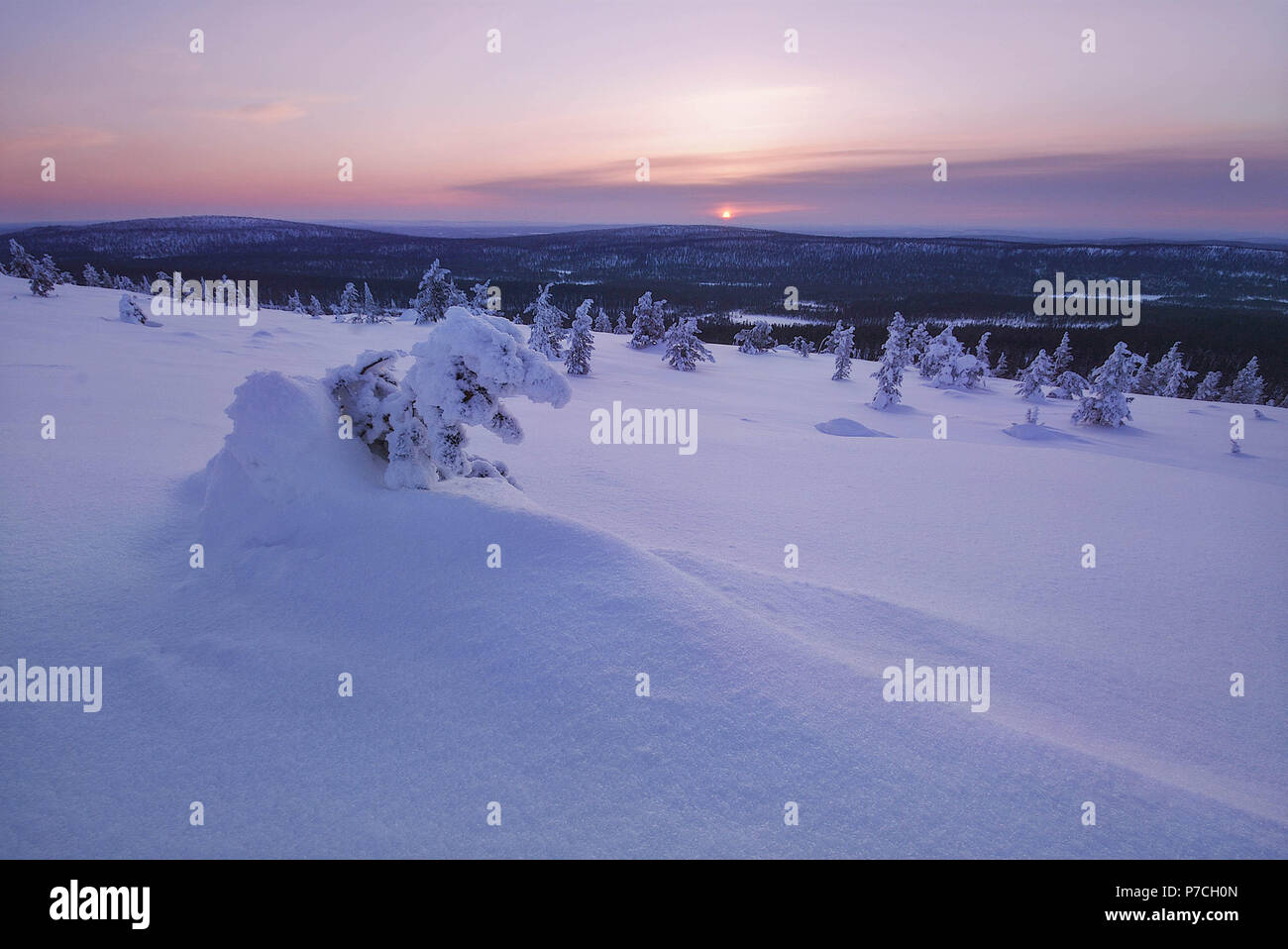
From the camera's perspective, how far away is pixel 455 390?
21.1ft

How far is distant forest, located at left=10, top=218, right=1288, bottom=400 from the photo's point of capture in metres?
91.6

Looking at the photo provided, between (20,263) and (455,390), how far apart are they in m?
49.0

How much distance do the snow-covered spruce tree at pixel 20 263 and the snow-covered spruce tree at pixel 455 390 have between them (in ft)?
140

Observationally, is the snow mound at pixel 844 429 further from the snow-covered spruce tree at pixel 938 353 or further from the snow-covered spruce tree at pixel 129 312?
the snow-covered spruce tree at pixel 129 312

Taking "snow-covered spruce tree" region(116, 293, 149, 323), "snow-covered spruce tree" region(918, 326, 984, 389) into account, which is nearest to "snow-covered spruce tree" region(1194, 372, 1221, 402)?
"snow-covered spruce tree" region(918, 326, 984, 389)

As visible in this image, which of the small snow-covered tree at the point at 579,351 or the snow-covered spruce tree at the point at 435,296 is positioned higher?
the snow-covered spruce tree at the point at 435,296

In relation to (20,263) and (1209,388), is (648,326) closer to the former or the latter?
(20,263)

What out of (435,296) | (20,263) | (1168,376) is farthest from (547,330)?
(1168,376)

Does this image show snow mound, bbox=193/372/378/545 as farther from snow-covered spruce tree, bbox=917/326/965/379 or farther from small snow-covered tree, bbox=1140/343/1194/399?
small snow-covered tree, bbox=1140/343/1194/399

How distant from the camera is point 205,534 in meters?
6.09

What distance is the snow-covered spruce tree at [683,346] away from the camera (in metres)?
35.0

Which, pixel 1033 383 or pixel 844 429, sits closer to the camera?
pixel 844 429

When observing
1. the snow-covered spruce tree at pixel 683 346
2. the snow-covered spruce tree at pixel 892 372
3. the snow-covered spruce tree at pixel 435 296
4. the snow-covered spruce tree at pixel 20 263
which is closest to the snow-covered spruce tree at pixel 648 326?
the snow-covered spruce tree at pixel 683 346
